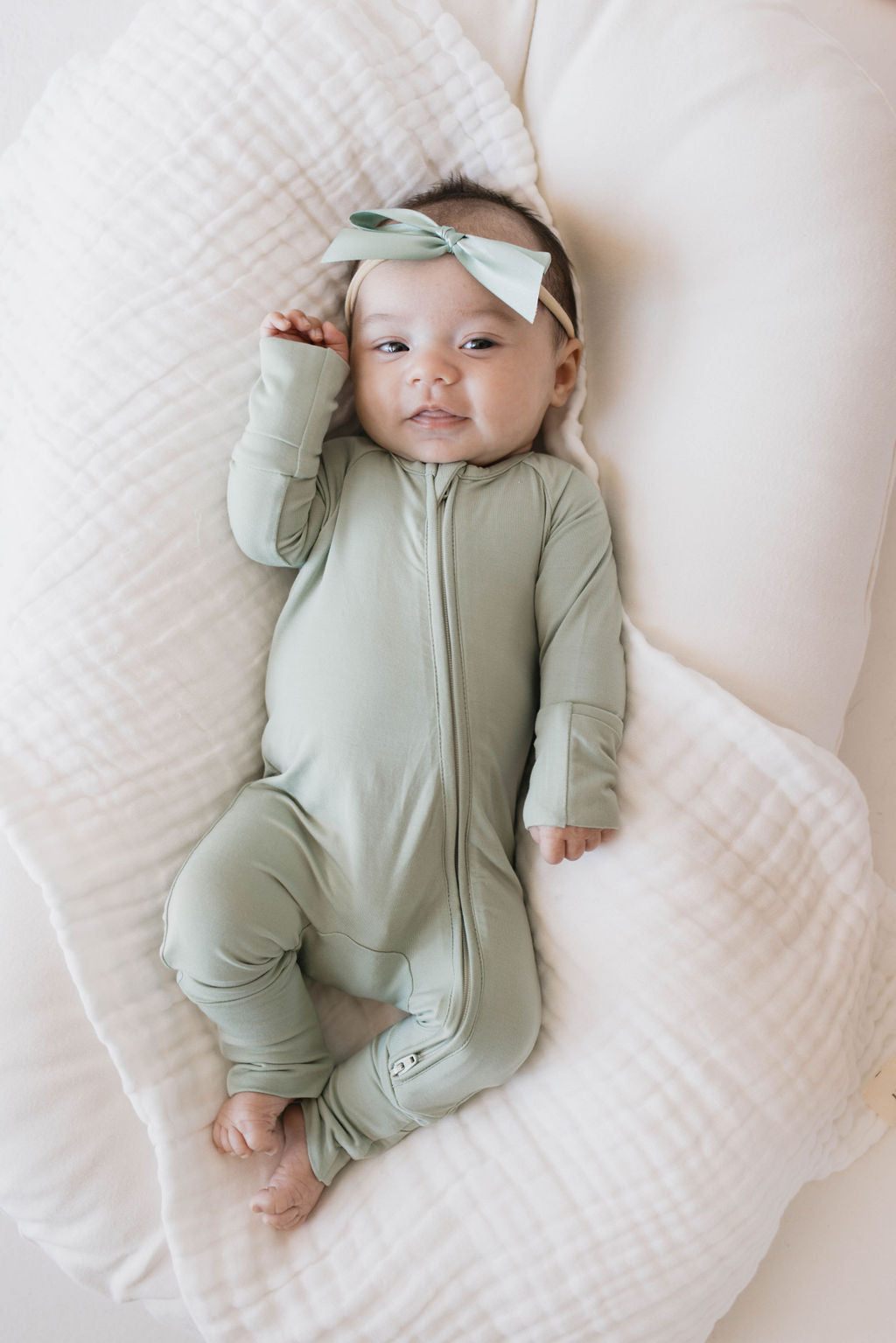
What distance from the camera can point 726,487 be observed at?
1257mm

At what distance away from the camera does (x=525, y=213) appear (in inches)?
53.1

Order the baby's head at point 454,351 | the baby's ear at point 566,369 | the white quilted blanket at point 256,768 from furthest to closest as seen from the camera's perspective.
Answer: the baby's ear at point 566,369, the baby's head at point 454,351, the white quilted blanket at point 256,768

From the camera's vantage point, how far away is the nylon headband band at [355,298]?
1294mm

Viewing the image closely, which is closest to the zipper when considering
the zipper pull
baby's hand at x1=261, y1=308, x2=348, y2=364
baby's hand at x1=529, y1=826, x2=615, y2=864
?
the zipper pull

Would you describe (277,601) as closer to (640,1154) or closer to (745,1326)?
(640,1154)

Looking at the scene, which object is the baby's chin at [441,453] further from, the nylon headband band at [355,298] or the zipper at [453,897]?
the nylon headband band at [355,298]

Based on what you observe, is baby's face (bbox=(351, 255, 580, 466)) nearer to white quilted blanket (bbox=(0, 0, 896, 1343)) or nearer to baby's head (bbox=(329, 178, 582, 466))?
baby's head (bbox=(329, 178, 582, 466))

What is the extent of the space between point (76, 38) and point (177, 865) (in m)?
1.28

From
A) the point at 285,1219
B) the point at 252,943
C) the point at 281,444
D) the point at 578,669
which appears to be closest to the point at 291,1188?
the point at 285,1219

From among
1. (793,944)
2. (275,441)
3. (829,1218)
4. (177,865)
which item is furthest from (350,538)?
(829,1218)

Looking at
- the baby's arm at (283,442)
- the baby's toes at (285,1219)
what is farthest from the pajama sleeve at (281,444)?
the baby's toes at (285,1219)

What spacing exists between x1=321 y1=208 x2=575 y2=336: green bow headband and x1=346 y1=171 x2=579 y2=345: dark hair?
0.17ft

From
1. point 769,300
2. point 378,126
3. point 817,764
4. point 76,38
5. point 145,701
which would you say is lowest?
point 817,764

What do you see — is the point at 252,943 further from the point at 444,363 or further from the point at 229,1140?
the point at 444,363
